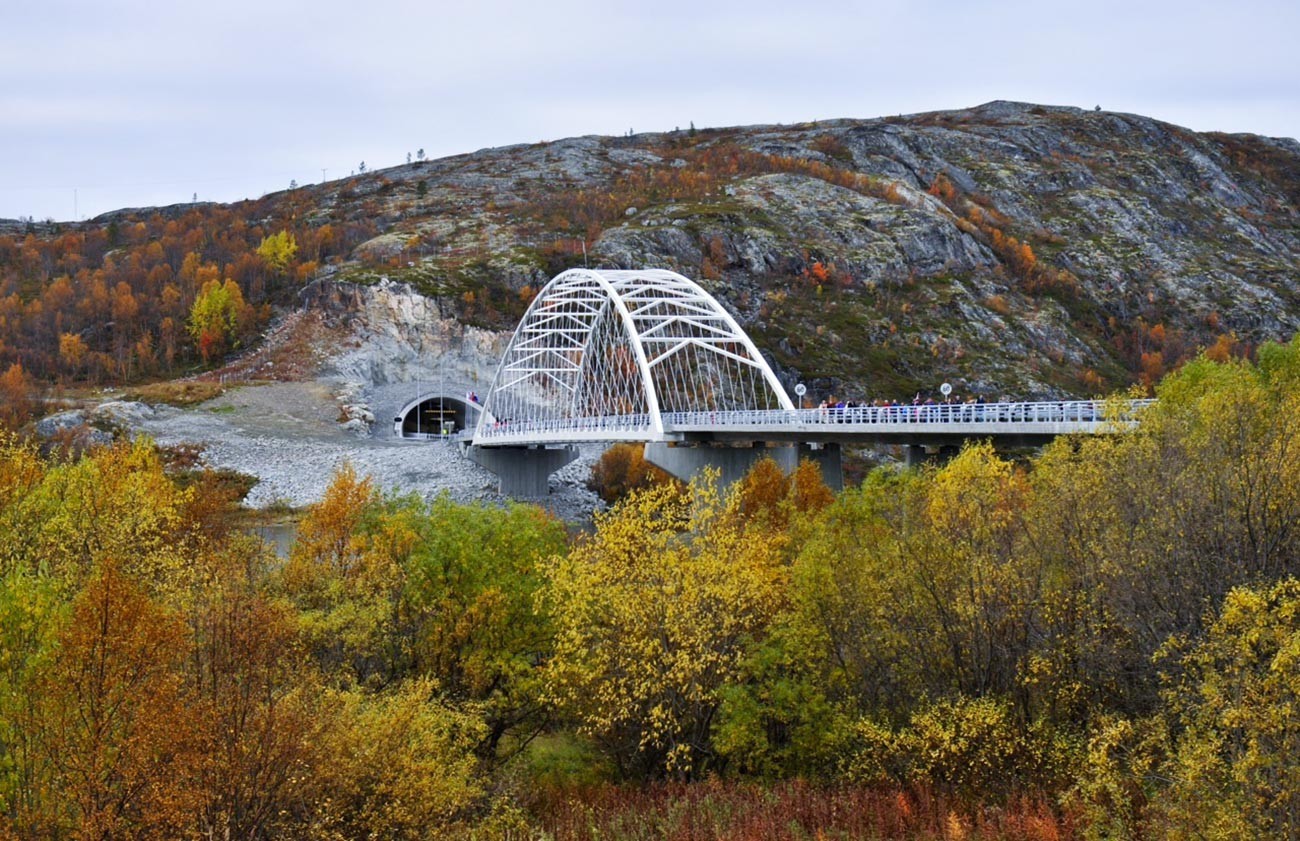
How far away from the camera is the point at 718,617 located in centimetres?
2398

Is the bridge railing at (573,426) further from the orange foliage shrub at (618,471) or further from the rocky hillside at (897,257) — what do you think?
the rocky hillside at (897,257)

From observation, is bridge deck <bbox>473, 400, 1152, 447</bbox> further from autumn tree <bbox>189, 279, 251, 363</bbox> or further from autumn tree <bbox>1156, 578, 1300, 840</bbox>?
autumn tree <bbox>189, 279, 251, 363</bbox>

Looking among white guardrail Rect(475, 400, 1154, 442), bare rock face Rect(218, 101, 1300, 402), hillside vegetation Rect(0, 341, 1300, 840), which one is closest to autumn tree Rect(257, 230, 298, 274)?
bare rock face Rect(218, 101, 1300, 402)

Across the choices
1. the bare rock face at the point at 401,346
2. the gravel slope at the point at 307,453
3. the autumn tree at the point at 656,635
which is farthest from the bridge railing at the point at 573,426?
the autumn tree at the point at 656,635

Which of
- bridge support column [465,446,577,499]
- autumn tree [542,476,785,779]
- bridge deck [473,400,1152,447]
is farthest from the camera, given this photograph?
bridge support column [465,446,577,499]

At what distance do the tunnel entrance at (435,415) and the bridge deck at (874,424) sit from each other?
35.6 metres

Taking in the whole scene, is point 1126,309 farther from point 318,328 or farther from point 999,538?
point 999,538

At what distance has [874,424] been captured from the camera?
173 ft

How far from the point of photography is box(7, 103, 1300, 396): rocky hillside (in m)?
131

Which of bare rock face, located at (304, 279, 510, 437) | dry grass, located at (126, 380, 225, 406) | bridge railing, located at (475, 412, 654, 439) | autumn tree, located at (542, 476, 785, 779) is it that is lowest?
autumn tree, located at (542, 476, 785, 779)

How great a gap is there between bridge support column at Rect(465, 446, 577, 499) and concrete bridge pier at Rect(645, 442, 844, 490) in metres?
24.9

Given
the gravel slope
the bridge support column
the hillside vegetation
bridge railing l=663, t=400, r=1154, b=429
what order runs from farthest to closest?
the bridge support column
the gravel slope
bridge railing l=663, t=400, r=1154, b=429
the hillside vegetation

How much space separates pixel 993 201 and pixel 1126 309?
131 ft

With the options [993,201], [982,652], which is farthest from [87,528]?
[993,201]
